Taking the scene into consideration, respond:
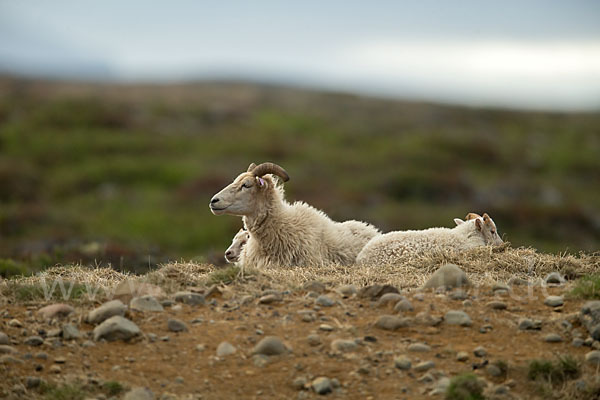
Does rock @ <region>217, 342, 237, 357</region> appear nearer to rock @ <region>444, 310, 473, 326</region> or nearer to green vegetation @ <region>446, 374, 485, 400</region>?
green vegetation @ <region>446, 374, 485, 400</region>

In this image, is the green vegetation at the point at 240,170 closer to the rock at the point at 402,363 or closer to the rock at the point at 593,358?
the rock at the point at 402,363

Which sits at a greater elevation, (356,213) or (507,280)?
(507,280)

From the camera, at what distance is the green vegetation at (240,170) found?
34906 mm

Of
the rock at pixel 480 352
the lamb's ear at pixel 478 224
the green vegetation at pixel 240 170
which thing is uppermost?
the lamb's ear at pixel 478 224

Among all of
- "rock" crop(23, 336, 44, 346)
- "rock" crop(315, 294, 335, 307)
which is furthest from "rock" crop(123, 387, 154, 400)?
"rock" crop(315, 294, 335, 307)

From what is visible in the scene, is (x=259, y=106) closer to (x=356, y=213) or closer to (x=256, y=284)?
(x=356, y=213)

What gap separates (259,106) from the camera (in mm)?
74562

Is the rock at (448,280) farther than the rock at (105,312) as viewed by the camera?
Yes

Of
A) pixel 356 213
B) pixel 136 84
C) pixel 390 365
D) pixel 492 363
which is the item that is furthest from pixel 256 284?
pixel 136 84

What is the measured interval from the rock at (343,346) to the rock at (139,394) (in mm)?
1792

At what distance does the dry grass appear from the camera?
9156mm

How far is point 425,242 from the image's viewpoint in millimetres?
11852

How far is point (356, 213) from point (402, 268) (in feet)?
86.2

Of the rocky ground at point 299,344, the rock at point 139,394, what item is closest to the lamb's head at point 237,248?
the rocky ground at point 299,344
